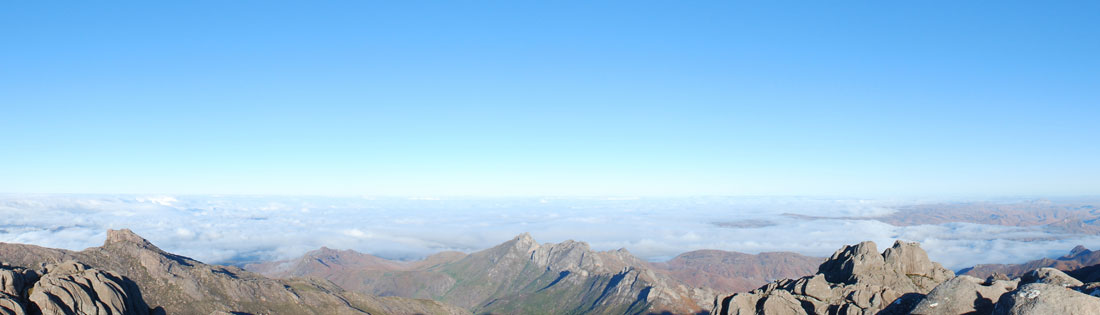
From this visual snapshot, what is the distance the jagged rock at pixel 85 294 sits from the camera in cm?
7634

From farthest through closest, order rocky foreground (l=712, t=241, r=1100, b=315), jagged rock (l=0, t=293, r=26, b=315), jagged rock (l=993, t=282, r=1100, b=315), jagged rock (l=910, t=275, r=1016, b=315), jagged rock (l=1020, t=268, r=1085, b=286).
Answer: jagged rock (l=1020, t=268, r=1085, b=286)
jagged rock (l=0, t=293, r=26, b=315)
jagged rock (l=910, t=275, r=1016, b=315)
rocky foreground (l=712, t=241, r=1100, b=315)
jagged rock (l=993, t=282, r=1100, b=315)

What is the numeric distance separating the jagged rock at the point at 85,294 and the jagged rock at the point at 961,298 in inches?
4771

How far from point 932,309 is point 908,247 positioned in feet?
184

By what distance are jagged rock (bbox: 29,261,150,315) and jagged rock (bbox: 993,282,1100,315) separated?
121m

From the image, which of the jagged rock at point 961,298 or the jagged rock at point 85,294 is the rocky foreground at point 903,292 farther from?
the jagged rock at point 85,294

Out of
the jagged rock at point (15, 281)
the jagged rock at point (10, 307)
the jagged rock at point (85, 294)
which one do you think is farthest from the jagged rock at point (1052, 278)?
the jagged rock at point (15, 281)

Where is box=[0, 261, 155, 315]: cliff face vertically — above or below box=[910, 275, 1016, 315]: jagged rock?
below

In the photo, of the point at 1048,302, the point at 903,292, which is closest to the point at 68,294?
the point at 1048,302

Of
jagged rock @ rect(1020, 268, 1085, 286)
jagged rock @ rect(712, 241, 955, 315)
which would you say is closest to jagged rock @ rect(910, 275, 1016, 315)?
jagged rock @ rect(712, 241, 955, 315)

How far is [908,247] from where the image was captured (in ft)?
354

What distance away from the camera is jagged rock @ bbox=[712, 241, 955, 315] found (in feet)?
259

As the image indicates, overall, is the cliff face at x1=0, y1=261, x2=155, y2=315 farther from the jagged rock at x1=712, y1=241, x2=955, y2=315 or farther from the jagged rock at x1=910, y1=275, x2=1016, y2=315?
the jagged rock at x1=910, y1=275, x2=1016, y2=315

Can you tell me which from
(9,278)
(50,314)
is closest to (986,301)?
(50,314)

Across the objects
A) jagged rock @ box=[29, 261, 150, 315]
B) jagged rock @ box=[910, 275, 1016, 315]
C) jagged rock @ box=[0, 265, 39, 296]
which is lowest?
jagged rock @ box=[29, 261, 150, 315]
